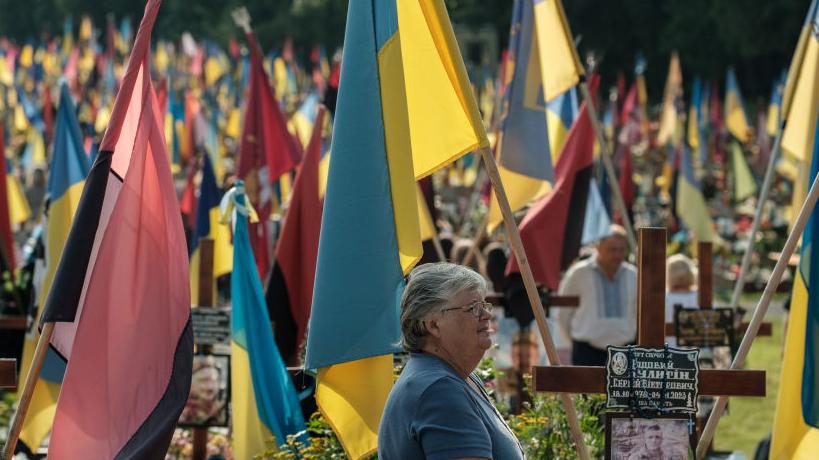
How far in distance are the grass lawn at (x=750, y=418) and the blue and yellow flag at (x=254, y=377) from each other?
351 centimetres

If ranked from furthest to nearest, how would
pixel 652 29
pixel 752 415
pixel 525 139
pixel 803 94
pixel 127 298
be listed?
pixel 652 29
pixel 752 415
pixel 525 139
pixel 803 94
pixel 127 298

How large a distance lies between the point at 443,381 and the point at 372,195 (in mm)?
1835

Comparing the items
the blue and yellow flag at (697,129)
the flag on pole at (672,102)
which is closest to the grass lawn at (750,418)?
the blue and yellow flag at (697,129)

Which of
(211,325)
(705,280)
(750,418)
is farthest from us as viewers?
(750,418)

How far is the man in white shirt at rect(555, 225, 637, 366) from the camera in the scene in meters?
8.44

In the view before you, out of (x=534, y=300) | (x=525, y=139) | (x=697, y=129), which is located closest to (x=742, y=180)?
(x=697, y=129)

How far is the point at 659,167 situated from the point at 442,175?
398cm

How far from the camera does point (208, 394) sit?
697cm

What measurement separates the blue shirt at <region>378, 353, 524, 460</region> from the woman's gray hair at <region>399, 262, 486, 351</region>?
8 centimetres

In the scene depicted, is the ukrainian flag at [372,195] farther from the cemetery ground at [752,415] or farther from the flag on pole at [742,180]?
the flag on pole at [742,180]

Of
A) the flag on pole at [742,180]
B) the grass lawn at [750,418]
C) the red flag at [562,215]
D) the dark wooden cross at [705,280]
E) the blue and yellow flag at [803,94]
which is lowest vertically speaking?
the grass lawn at [750,418]

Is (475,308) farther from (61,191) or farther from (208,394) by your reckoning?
(61,191)

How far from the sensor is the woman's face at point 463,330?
3.55 meters

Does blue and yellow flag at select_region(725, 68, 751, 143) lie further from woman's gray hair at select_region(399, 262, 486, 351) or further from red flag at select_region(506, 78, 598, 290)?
woman's gray hair at select_region(399, 262, 486, 351)
